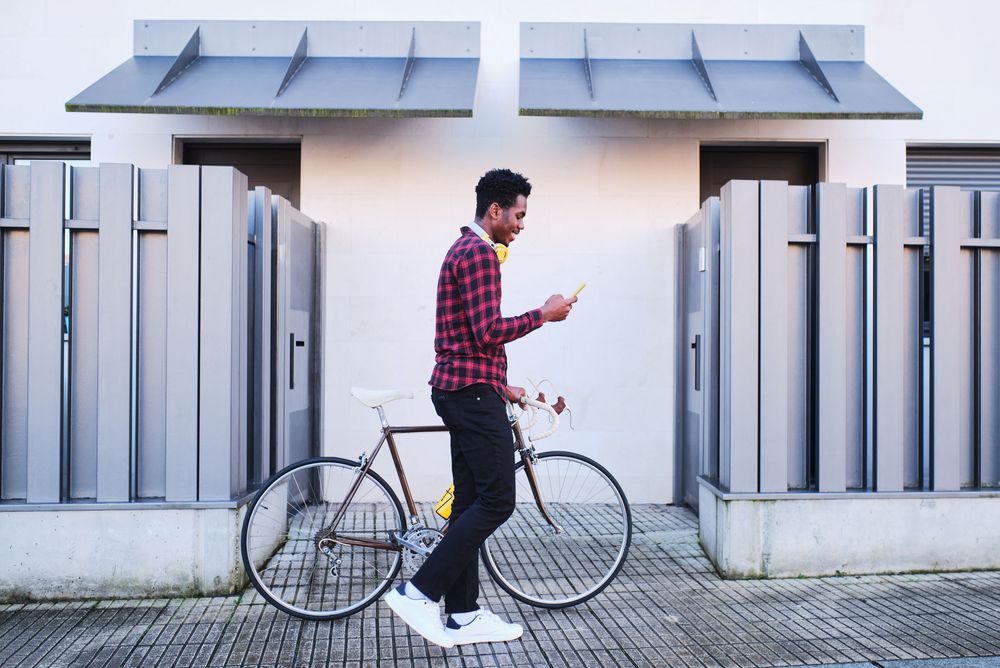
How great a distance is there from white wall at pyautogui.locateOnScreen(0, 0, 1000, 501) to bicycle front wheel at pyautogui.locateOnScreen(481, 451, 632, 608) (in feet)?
6.84

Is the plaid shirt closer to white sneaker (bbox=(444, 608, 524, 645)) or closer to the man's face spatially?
the man's face

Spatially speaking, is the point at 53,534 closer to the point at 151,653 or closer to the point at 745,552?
the point at 151,653

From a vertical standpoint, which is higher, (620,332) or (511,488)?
(620,332)

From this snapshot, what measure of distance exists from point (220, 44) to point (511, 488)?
15.5 feet

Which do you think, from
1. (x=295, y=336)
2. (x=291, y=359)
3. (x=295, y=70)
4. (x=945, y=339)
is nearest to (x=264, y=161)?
(x=295, y=70)

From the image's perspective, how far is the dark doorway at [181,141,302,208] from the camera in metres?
6.87

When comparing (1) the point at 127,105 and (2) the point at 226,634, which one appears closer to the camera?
(2) the point at 226,634

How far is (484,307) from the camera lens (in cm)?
347

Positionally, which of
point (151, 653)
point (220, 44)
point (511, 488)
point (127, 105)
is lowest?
point (151, 653)

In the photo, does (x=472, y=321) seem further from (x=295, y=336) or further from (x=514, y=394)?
(x=295, y=336)

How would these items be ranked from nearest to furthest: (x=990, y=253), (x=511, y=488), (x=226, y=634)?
(x=511, y=488)
(x=226, y=634)
(x=990, y=253)

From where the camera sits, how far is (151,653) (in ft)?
12.0

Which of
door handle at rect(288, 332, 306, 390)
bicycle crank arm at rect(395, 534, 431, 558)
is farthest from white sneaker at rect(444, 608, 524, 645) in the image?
door handle at rect(288, 332, 306, 390)

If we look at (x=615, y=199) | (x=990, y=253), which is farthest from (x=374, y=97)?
(x=990, y=253)
